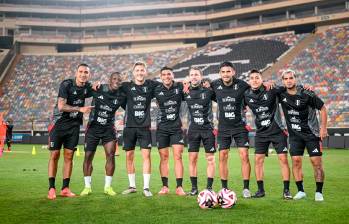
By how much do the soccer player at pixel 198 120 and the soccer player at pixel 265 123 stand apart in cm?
90

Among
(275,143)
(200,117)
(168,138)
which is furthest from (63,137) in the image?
(275,143)

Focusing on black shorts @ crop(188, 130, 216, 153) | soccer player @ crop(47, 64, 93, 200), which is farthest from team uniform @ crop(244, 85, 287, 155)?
soccer player @ crop(47, 64, 93, 200)

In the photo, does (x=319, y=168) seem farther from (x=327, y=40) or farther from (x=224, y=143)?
(x=327, y=40)

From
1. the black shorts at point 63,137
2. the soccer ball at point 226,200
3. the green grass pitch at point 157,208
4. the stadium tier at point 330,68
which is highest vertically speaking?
the stadium tier at point 330,68

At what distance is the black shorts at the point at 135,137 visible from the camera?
862 cm

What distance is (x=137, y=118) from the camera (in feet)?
28.5

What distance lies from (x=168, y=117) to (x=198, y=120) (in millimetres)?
635

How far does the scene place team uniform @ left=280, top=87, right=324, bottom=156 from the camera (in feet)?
25.8

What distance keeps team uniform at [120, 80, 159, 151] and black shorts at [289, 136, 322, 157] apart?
288 centimetres

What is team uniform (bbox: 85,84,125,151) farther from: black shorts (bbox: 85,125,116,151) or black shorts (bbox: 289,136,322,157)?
black shorts (bbox: 289,136,322,157)

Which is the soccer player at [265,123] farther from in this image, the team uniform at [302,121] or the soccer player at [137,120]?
the soccer player at [137,120]

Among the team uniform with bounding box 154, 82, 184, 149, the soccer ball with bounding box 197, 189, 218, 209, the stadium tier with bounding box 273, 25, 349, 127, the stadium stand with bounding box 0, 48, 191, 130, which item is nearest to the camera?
the soccer ball with bounding box 197, 189, 218, 209

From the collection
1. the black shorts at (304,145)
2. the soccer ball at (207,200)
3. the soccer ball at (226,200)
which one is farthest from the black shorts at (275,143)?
the soccer ball at (207,200)

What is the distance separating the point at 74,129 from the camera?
845 centimetres
